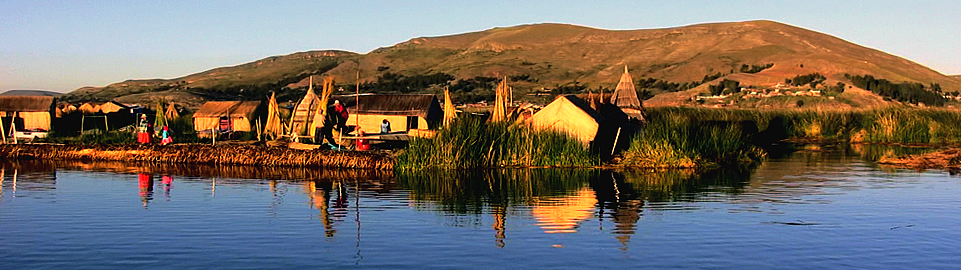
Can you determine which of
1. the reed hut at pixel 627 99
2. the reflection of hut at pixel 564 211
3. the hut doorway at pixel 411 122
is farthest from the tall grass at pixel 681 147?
the hut doorway at pixel 411 122

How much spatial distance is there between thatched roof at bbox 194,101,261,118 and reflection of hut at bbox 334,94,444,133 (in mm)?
5960

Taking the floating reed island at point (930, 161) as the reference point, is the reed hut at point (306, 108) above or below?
above

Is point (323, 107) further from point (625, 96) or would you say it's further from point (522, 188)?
point (625, 96)

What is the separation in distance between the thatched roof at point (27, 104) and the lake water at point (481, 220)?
82.9ft

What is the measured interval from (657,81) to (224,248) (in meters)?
93.4

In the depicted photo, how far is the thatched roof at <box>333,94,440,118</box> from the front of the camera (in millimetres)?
40781

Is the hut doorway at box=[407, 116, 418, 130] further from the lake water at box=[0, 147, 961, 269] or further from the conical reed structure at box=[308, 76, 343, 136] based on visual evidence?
the lake water at box=[0, 147, 961, 269]

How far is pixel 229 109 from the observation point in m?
46.6

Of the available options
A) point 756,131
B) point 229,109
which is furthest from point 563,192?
point 229,109

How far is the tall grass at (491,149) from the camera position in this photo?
25.5 metres

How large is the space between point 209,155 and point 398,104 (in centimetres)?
1333

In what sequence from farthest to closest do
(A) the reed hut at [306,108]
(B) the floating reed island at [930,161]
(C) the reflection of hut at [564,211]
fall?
(A) the reed hut at [306,108] → (B) the floating reed island at [930,161] → (C) the reflection of hut at [564,211]

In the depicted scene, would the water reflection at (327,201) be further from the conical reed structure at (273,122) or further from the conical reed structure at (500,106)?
the conical reed structure at (273,122)

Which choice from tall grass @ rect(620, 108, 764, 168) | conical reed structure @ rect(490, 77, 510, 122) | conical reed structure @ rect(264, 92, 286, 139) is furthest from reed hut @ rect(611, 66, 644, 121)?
conical reed structure @ rect(264, 92, 286, 139)
